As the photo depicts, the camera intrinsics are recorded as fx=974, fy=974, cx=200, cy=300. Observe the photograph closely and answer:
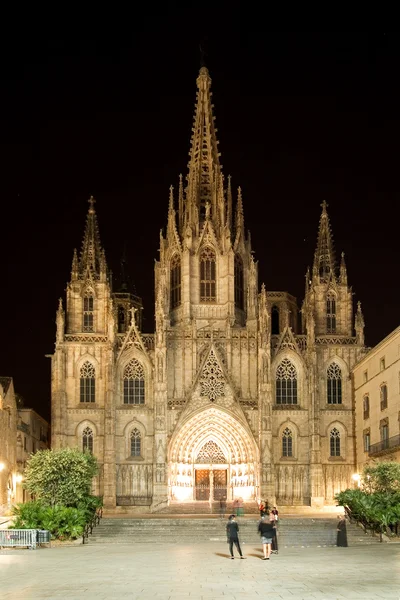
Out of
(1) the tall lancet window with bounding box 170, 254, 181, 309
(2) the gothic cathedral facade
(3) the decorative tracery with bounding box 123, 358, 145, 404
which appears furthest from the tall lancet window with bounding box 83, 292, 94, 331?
(1) the tall lancet window with bounding box 170, 254, 181, 309

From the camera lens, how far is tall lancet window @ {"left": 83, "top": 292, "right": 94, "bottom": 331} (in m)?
73.3

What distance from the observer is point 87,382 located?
7131cm

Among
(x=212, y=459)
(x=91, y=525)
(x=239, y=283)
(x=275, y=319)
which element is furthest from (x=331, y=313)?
(x=91, y=525)

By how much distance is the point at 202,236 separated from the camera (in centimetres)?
7462

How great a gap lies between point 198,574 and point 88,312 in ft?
152

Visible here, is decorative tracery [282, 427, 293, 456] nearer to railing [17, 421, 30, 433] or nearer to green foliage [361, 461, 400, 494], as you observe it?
green foliage [361, 461, 400, 494]

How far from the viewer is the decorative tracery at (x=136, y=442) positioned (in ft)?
231

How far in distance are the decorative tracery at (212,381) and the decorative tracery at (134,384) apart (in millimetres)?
4477

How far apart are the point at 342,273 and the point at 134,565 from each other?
151ft

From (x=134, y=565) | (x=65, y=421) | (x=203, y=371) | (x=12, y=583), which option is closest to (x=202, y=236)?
(x=203, y=371)

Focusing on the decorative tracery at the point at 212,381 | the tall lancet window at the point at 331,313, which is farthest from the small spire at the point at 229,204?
the decorative tracery at the point at 212,381

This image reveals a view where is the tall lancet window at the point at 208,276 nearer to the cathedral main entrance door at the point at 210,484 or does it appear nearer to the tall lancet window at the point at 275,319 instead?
the tall lancet window at the point at 275,319

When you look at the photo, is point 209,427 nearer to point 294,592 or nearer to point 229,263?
point 229,263

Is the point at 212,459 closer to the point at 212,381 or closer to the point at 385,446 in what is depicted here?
the point at 212,381
